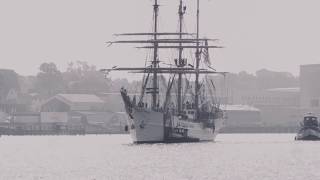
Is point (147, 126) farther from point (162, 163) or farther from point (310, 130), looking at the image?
point (310, 130)

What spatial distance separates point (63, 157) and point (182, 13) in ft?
160

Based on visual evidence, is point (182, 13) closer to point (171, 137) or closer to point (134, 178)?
point (171, 137)

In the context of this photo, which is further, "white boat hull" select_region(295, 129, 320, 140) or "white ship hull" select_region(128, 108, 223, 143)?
"white boat hull" select_region(295, 129, 320, 140)

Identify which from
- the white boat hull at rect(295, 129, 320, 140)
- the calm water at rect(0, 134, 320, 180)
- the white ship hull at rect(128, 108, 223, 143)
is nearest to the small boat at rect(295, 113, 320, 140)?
the white boat hull at rect(295, 129, 320, 140)

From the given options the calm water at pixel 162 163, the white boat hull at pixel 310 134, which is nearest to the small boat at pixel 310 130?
the white boat hull at pixel 310 134

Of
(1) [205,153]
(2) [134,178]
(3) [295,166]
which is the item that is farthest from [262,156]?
(2) [134,178]

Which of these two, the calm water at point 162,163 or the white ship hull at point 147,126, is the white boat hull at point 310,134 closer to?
the white ship hull at point 147,126

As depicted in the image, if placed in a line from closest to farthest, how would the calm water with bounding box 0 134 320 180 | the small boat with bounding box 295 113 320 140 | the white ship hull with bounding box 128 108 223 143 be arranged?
the calm water with bounding box 0 134 320 180, the white ship hull with bounding box 128 108 223 143, the small boat with bounding box 295 113 320 140

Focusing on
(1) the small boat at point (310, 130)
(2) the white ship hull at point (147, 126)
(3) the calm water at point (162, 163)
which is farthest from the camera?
(1) the small boat at point (310, 130)

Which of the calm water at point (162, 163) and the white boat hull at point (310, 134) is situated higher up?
the white boat hull at point (310, 134)

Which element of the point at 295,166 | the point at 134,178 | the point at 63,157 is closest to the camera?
the point at 134,178

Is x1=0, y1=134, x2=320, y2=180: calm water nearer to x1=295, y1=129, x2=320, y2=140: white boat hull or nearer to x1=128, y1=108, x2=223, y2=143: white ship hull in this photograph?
x1=128, y1=108, x2=223, y2=143: white ship hull

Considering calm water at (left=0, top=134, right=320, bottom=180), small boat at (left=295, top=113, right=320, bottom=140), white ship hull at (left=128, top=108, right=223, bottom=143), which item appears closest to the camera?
calm water at (left=0, top=134, right=320, bottom=180)

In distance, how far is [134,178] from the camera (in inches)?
3807
